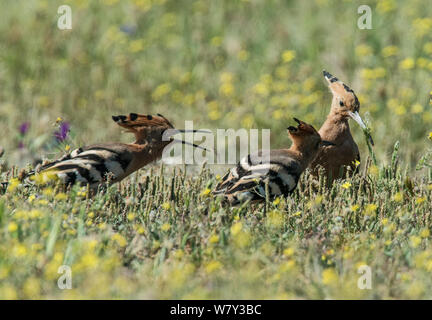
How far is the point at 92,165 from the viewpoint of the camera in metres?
5.12

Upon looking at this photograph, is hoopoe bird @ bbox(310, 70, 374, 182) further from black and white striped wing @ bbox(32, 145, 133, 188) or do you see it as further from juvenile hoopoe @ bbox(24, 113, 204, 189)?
black and white striped wing @ bbox(32, 145, 133, 188)

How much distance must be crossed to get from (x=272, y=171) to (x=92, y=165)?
1232 mm

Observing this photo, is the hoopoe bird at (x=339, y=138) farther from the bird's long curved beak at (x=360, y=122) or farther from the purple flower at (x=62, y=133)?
the purple flower at (x=62, y=133)

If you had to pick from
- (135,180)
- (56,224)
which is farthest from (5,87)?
(56,224)

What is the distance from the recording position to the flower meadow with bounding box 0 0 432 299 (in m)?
3.92

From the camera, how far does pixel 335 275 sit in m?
3.94

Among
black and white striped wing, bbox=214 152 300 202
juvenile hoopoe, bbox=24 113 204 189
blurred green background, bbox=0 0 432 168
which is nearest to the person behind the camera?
black and white striped wing, bbox=214 152 300 202

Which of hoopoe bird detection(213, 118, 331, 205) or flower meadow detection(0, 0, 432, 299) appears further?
hoopoe bird detection(213, 118, 331, 205)

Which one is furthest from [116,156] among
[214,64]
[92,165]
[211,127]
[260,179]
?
[214,64]

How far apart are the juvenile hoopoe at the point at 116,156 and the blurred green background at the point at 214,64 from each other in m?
2.40

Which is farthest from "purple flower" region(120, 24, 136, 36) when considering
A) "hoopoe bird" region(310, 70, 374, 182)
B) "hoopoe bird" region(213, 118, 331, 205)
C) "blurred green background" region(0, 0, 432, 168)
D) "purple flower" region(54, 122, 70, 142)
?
"hoopoe bird" region(213, 118, 331, 205)

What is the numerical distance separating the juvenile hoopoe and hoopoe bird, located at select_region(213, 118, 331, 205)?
2.02 feet

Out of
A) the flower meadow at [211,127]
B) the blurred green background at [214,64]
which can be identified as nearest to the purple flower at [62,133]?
the flower meadow at [211,127]

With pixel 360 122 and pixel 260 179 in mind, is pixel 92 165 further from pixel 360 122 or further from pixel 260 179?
pixel 360 122
